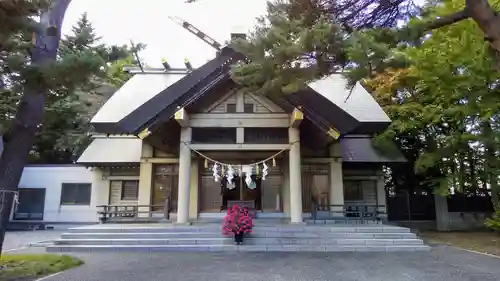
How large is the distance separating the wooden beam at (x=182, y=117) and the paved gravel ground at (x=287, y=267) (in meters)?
3.95

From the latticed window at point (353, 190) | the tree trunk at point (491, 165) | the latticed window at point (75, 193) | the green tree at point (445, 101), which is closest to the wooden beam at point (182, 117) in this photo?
Answer: the green tree at point (445, 101)

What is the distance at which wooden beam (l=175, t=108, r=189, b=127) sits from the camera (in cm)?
1045

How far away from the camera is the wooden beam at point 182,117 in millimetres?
10453

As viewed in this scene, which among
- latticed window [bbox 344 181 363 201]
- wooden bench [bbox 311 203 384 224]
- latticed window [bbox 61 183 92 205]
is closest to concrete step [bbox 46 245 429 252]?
wooden bench [bbox 311 203 384 224]

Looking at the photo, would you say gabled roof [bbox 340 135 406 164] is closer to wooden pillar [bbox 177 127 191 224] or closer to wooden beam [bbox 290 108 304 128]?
wooden beam [bbox 290 108 304 128]

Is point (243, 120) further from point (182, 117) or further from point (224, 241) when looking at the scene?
Result: point (224, 241)

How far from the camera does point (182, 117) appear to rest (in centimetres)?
1048

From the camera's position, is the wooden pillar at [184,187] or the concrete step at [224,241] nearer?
the concrete step at [224,241]

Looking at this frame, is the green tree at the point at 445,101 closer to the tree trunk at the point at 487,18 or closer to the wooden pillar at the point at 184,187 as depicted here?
the tree trunk at the point at 487,18

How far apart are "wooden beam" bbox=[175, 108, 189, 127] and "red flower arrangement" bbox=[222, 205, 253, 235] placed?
3.22 meters

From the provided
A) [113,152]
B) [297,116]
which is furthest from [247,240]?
[113,152]

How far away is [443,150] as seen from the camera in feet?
41.5

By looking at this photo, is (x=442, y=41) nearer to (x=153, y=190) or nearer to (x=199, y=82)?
(x=199, y=82)

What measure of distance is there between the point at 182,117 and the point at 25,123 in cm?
474
